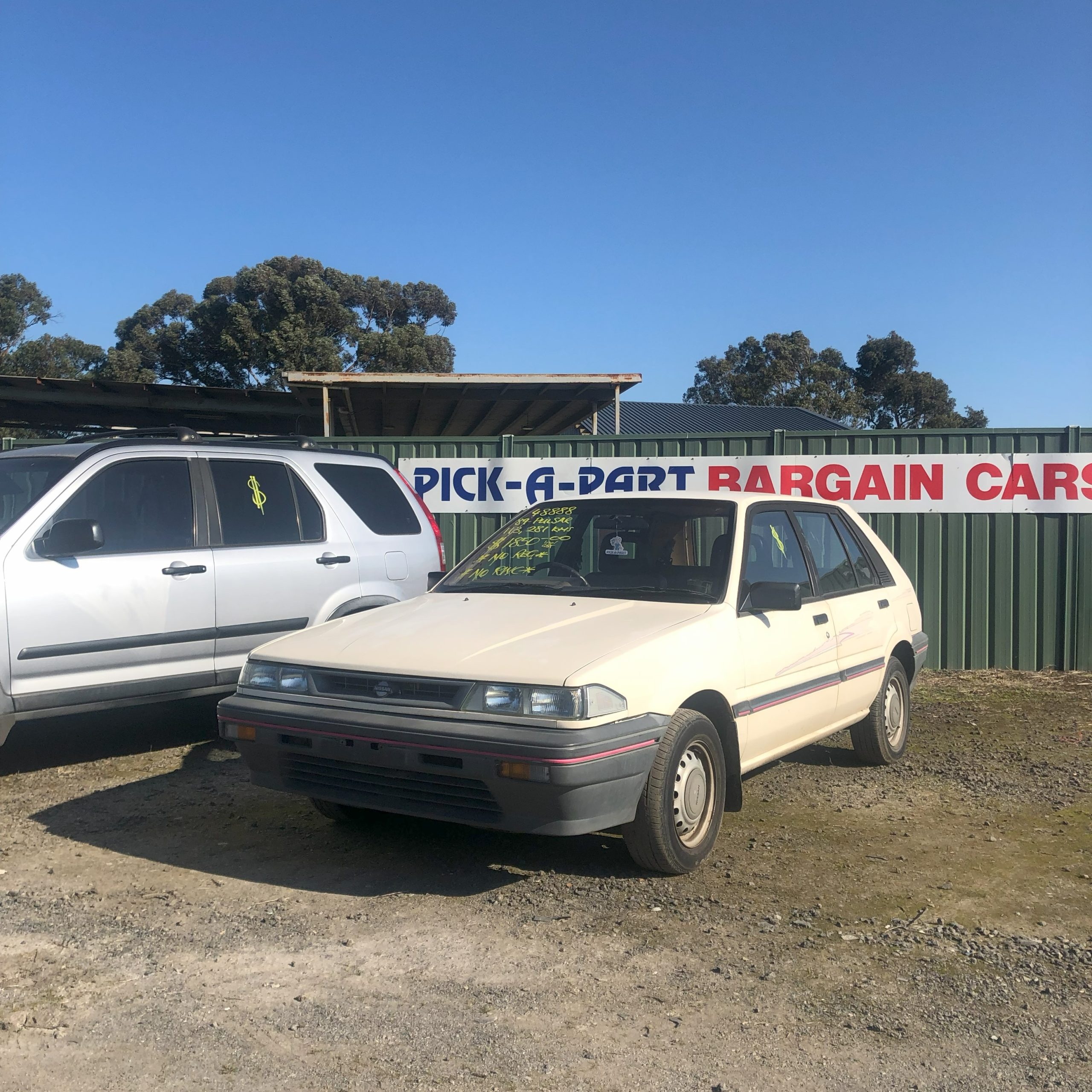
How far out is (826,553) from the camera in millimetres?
5766

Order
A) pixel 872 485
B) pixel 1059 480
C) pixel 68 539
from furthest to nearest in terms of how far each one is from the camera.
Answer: pixel 872 485
pixel 1059 480
pixel 68 539

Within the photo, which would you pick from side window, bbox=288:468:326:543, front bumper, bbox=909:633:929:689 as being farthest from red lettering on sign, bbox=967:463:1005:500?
side window, bbox=288:468:326:543

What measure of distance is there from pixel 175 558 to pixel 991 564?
7112mm

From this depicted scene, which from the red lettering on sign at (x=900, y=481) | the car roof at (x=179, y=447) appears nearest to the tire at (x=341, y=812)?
the car roof at (x=179, y=447)

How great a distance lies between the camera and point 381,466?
763 cm

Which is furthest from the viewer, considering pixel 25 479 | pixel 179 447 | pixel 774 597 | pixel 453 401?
pixel 453 401

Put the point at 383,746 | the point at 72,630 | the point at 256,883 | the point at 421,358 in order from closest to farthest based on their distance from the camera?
the point at 383,746
the point at 256,883
the point at 72,630
the point at 421,358

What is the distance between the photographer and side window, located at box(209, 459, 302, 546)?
21.5 ft

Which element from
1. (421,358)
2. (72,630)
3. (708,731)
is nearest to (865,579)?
(708,731)

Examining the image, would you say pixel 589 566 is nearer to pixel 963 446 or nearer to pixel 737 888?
pixel 737 888

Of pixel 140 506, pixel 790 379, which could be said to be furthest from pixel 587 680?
pixel 790 379

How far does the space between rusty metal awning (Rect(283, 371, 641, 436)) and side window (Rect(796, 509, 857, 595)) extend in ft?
28.2

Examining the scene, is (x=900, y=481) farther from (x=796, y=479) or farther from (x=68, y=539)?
(x=68, y=539)

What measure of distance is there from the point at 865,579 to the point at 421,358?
120 ft
